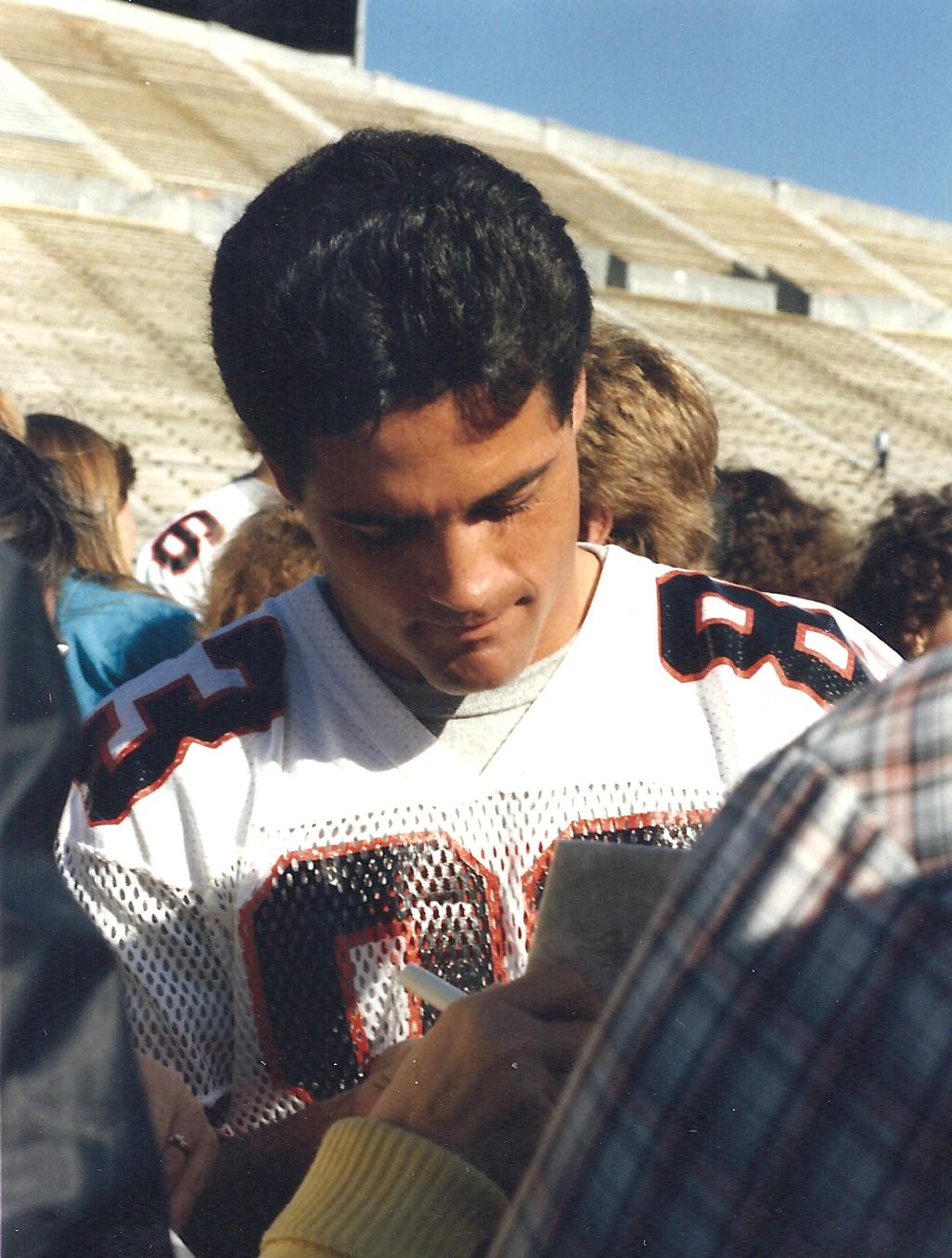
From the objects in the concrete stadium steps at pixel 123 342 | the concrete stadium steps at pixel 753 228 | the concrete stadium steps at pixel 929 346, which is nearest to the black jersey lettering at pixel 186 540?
the concrete stadium steps at pixel 123 342

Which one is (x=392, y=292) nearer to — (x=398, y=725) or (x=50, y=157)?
(x=398, y=725)

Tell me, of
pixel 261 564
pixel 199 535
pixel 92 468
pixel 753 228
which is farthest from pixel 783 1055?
pixel 753 228

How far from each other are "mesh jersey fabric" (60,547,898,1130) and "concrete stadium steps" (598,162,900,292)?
2200 cm

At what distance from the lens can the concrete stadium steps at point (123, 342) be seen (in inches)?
460

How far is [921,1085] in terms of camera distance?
59 cm

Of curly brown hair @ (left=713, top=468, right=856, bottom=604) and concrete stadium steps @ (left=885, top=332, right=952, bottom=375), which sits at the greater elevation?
curly brown hair @ (left=713, top=468, right=856, bottom=604)

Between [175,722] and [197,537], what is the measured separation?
8.02ft

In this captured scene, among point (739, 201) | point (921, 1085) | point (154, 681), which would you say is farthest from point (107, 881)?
point (739, 201)

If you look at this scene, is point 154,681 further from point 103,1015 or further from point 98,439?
point 98,439

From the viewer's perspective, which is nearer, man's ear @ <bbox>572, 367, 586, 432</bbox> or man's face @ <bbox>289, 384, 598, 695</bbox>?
man's face @ <bbox>289, 384, 598, 695</bbox>

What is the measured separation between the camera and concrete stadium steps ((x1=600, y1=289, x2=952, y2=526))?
51.2 feet

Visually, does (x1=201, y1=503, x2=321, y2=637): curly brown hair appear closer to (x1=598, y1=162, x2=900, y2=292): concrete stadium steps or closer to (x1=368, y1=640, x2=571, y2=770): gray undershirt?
(x1=368, y1=640, x2=571, y2=770): gray undershirt

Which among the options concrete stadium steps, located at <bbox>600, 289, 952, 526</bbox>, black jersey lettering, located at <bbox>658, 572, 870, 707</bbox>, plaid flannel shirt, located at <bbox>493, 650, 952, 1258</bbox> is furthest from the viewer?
concrete stadium steps, located at <bbox>600, 289, 952, 526</bbox>

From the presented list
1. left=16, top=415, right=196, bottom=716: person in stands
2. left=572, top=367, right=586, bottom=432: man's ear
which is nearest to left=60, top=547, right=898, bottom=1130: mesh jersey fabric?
left=572, top=367, right=586, bottom=432: man's ear
